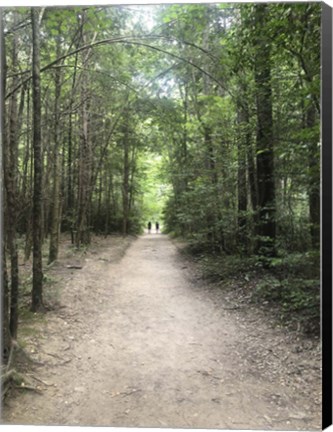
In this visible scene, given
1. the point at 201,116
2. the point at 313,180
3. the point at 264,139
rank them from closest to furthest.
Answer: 1. the point at 313,180
2. the point at 264,139
3. the point at 201,116

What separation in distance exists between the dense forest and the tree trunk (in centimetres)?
1

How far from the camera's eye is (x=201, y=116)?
460 centimetres

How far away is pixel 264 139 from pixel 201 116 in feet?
4.37

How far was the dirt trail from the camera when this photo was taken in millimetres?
2498

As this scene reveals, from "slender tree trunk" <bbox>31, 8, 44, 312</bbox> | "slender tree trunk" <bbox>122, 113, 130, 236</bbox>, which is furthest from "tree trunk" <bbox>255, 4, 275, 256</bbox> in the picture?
"slender tree trunk" <bbox>31, 8, 44, 312</bbox>

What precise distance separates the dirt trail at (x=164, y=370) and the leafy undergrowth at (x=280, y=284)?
228mm

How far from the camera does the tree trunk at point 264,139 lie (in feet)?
9.86

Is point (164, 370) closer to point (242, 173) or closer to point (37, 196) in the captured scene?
point (37, 196)

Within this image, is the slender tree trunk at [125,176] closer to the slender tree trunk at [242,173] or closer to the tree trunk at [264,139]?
the slender tree trunk at [242,173]

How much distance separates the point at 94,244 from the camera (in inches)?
308

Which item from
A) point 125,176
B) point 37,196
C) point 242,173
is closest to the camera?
point 37,196

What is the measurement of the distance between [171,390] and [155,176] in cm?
459

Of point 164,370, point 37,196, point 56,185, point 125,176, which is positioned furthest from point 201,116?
point 125,176

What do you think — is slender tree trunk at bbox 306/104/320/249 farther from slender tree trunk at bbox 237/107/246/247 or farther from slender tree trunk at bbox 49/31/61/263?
slender tree trunk at bbox 49/31/61/263
